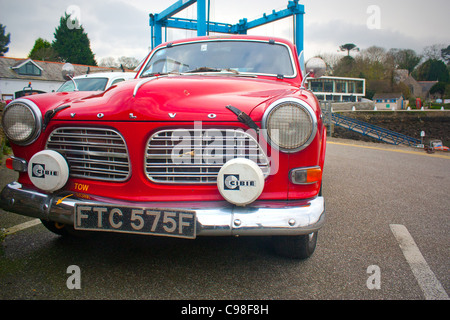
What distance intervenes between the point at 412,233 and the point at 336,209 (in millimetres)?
874

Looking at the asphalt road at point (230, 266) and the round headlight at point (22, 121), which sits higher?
the round headlight at point (22, 121)

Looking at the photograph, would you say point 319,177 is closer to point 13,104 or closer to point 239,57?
point 239,57

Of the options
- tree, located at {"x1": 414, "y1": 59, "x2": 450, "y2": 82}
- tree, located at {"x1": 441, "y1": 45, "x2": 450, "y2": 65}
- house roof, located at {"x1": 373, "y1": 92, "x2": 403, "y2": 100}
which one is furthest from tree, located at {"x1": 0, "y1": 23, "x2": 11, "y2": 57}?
tree, located at {"x1": 441, "y1": 45, "x2": 450, "y2": 65}

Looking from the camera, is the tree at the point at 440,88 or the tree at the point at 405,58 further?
the tree at the point at 440,88

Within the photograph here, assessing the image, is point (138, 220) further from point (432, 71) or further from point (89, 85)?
point (432, 71)

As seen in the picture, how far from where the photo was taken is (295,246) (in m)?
2.41

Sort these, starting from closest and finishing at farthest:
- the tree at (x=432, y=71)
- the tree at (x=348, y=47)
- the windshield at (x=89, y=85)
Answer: the windshield at (x=89, y=85)
the tree at (x=432, y=71)
the tree at (x=348, y=47)

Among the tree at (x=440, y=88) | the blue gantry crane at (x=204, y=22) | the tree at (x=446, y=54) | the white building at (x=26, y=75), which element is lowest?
the blue gantry crane at (x=204, y=22)

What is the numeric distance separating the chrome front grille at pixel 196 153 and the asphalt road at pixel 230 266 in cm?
65

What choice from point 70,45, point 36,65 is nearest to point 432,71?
point 70,45

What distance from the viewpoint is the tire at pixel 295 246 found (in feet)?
7.80

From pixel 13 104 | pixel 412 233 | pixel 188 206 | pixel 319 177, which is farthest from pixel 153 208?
pixel 412 233

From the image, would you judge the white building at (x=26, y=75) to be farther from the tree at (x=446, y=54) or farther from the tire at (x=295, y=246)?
the tree at (x=446, y=54)

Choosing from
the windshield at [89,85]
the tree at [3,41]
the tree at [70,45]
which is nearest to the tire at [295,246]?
the windshield at [89,85]
